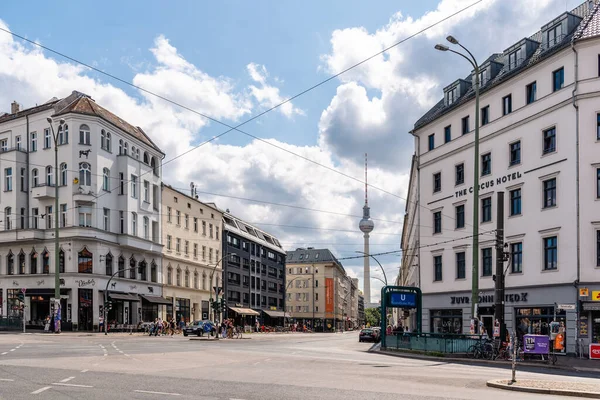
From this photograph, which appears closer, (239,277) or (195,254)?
(195,254)

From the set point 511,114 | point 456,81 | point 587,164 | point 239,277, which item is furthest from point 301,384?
point 239,277

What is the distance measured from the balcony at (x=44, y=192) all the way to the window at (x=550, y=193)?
42.8 metres

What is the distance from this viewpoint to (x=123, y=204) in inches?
2464

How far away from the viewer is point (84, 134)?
59.1 metres

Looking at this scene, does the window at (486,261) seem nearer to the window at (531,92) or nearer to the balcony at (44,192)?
the window at (531,92)

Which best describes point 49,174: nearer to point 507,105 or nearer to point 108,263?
point 108,263

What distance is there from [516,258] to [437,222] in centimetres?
956

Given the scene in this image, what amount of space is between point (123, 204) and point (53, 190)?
6.56m

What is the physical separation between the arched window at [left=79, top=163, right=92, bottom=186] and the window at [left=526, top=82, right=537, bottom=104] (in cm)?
3907

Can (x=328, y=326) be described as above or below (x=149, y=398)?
below

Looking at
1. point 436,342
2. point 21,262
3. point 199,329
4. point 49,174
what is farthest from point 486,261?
point 21,262

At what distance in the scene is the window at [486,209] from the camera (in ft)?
129

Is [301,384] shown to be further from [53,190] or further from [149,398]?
[53,190]

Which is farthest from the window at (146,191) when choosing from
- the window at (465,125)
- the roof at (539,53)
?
the window at (465,125)
